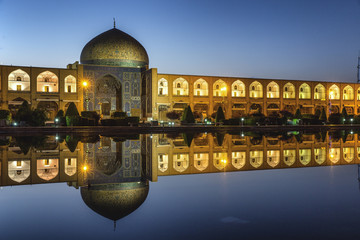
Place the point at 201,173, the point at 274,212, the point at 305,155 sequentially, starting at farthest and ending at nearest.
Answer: the point at 305,155 → the point at 201,173 → the point at 274,212

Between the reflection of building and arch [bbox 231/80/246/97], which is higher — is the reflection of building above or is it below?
below

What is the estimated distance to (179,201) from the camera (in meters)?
3.17

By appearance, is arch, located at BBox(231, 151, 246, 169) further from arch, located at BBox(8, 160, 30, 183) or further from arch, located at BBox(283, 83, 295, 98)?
arch, located at BBox(283, 83, 295, 98)

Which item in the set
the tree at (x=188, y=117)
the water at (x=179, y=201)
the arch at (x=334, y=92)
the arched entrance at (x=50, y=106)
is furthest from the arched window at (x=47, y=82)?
the arch at (x=334, y=92)

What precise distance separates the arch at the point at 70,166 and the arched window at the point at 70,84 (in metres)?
23.1

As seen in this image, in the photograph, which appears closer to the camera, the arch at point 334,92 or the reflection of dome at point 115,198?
the reflection of dome at point 115,198

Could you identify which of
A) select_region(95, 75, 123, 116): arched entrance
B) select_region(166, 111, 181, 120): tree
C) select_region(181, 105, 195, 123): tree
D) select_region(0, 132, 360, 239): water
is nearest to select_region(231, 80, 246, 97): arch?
select_region(166, 111, 181, 120): tree

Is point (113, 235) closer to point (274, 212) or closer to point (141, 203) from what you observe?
point (141, 203)

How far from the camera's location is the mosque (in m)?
27.4

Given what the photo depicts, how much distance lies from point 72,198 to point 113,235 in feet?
4.04

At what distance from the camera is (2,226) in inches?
97.3

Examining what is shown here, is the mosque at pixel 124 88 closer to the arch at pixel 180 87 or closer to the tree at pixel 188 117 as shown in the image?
the arch at pixel 180 87

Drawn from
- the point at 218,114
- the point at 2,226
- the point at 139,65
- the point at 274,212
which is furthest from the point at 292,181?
the point at 139,65

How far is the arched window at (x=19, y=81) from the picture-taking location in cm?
2727
